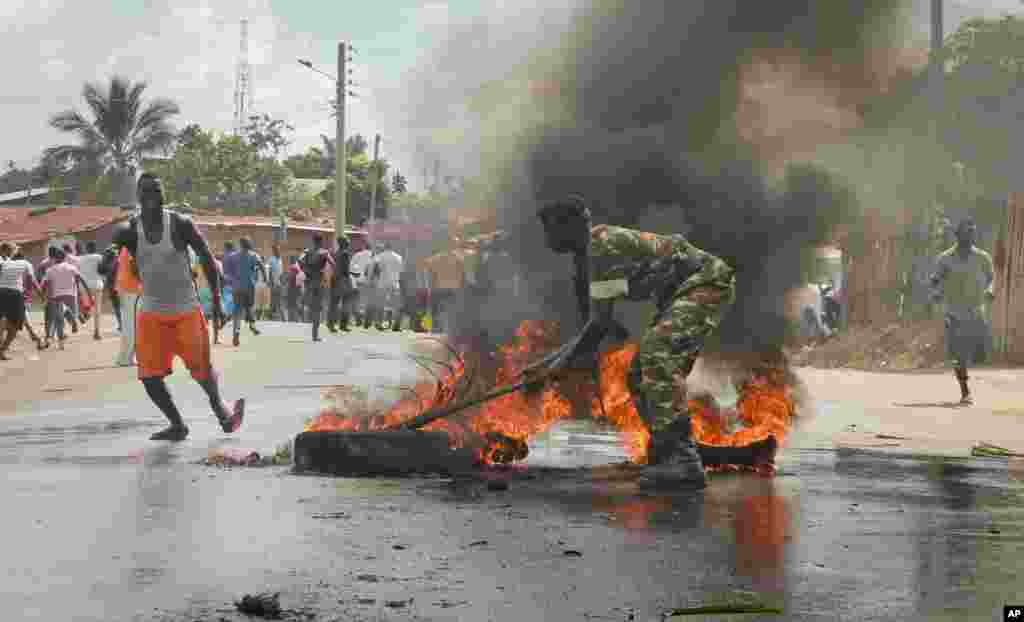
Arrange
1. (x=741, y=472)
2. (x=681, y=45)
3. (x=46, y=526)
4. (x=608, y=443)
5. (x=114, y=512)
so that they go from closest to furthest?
(x=46, y=526), (x=114, y=512), (x=741, y=472), (x=608, y=443), (x=681, y=45)

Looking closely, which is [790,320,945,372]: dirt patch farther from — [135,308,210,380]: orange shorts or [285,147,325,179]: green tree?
[285,147,325,179]: green tree

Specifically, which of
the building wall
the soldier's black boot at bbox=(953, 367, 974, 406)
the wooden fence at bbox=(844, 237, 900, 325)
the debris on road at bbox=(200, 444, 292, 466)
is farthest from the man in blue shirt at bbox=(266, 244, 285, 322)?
the debris on road at bbox=(200, 444, 292, 466)

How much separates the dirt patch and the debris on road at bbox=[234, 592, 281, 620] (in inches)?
739

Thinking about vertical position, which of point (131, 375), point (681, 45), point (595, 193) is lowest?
point (131, 375)

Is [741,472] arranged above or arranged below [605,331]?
below

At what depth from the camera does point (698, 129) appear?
1152 centimetres

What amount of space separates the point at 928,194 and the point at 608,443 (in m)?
14.1

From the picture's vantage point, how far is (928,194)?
23656mm

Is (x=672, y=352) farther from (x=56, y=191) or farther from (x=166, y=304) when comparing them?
(x=56, y=191)

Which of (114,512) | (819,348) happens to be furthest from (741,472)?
(819,348)

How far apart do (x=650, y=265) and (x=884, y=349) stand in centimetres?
1662

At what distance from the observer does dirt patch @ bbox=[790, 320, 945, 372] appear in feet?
75.7

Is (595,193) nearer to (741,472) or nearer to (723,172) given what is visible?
(723,172)

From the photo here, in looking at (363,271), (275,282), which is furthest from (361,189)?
(363,271)
